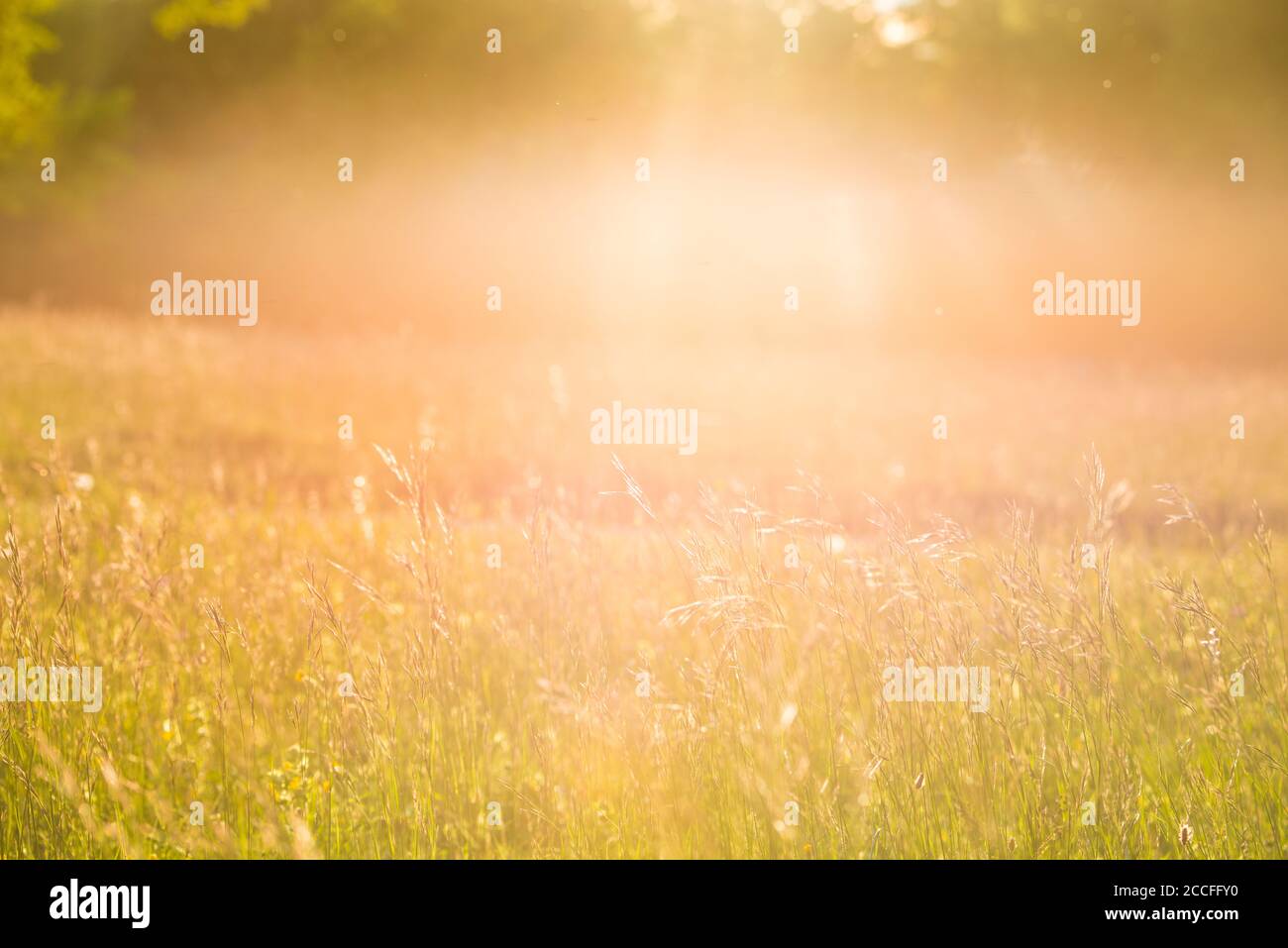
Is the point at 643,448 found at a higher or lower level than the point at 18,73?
lower

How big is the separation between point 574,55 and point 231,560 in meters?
24.5

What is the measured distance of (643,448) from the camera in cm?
1021

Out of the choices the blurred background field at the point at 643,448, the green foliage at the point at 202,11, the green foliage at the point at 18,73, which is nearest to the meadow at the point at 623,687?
the blurred background field at the point at 643,448

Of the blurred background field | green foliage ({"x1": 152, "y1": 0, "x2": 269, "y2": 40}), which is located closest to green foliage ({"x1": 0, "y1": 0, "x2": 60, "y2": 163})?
the blurred background field

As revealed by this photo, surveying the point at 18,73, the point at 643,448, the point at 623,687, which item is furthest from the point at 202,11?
the point at 623,687

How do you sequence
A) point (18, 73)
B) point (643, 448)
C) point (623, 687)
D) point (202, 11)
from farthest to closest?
point (18, 73), point (202, 11), point (643, 448), point (623, 687)

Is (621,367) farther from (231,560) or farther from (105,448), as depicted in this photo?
(231,560)

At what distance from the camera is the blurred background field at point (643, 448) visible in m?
2.84

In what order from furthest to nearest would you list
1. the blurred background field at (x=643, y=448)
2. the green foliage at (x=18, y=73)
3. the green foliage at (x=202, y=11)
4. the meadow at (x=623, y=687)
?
the green foliage at (x=18, y=73)
the green foliage at (x=202, y=11)
the blurred background field at (x=643, y=448)
the meadow at (x=623, y=687)

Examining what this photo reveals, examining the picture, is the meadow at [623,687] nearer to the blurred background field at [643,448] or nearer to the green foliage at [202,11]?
the blurred background field at [643,448]

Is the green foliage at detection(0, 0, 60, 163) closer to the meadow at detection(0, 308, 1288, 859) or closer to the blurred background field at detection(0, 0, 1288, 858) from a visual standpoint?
the blurred background field at detection(0, 0, 1288, 858)

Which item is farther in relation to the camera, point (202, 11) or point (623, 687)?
point (202, 11)

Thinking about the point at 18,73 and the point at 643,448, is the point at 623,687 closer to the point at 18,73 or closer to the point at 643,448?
the point at 643,448

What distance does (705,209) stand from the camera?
22.4 m
